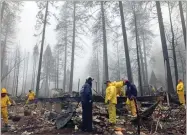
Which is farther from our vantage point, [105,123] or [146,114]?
[146,114]

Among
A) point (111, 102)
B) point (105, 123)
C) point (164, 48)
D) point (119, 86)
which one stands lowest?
point (105, 123)

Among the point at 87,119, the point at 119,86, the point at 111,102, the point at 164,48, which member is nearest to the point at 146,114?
the point at 111,102

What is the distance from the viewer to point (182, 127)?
7031 millimetres

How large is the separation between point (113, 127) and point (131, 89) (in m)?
2.12

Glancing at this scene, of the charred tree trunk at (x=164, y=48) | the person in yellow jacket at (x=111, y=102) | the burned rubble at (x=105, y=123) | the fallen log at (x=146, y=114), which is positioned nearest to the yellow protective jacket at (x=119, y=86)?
the person in yellow jacket at (x=111, y=102)

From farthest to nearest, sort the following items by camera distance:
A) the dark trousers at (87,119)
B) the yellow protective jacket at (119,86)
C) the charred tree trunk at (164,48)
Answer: the charred tree trunk at (164,48), the yellow protective jacket at (119,86), the dark trousers at (87,119)

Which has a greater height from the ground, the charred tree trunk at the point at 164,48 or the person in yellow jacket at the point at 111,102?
the charred tree trunk at the point at 164,48

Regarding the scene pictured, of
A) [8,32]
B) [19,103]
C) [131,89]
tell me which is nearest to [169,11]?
[131,89]

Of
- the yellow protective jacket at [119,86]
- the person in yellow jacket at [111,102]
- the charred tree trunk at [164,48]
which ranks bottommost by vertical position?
the person in yellow jacket at [111,102]

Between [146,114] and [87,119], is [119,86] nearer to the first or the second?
[146,114]

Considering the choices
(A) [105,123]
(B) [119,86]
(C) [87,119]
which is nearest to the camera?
(C) [87,119]

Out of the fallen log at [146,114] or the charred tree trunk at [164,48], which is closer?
the fallen log at [146,114]

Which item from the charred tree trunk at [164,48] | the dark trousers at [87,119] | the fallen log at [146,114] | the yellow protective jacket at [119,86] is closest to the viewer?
the dark trousers at [87,119]

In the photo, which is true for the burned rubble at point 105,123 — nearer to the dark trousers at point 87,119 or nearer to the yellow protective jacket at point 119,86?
the dark trousers at point 87,119
